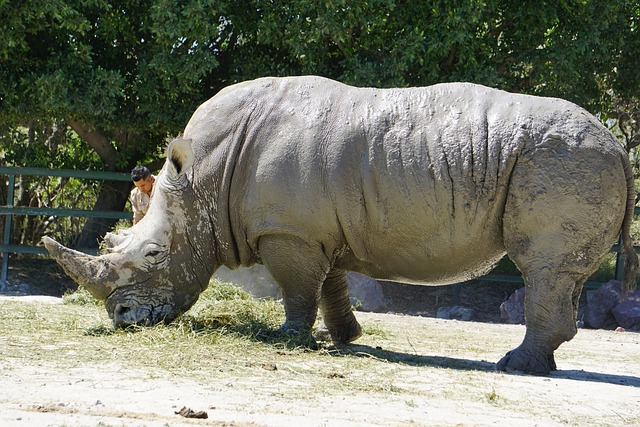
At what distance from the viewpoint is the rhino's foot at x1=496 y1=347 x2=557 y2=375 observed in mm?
6875

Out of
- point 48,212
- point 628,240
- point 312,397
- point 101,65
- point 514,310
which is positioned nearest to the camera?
point 312,397

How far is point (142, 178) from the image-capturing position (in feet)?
34.7

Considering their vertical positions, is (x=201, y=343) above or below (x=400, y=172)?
below

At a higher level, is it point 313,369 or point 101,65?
point 101,65

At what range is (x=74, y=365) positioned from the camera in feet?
19.7

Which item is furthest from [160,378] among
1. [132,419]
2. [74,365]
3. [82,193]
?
[82,193]

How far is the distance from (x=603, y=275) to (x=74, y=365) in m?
10.7

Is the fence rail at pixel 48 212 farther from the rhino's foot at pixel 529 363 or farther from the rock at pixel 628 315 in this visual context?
the rhino's foot at pixel 529 363

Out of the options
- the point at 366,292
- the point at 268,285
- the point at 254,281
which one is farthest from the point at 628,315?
the point at 254,281

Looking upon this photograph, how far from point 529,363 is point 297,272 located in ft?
6.11

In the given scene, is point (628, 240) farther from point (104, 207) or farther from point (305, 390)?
point (104, 207)

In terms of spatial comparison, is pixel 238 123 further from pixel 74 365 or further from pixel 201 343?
pixel 74 365

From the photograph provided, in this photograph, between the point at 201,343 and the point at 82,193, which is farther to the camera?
the point at 82,193

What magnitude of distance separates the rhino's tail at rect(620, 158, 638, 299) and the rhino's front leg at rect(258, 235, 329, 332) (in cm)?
227
